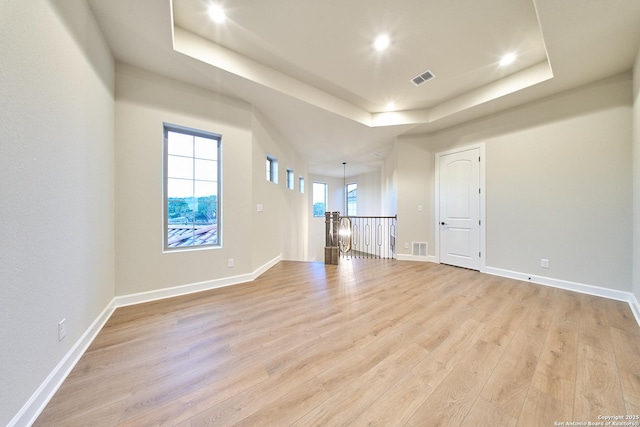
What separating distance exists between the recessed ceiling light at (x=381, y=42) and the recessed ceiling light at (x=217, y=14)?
1.67 m

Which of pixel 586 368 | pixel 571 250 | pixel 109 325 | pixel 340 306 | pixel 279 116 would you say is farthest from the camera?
pixel 279 116

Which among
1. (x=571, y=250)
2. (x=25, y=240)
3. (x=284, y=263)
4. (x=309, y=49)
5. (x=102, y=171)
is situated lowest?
(x=284, y=263)

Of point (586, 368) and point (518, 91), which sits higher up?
point (518, 91)

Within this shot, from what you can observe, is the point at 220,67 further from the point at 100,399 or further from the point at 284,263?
the point at 284,263

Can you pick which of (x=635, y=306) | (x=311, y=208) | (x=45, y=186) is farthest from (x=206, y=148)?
(x=311, y=208)

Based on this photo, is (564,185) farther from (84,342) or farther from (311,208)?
(311,208)

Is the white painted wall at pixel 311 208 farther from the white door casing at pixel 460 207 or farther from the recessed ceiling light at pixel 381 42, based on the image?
the recessed ceiling light at pixel 381 42

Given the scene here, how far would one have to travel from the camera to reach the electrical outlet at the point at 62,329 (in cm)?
140

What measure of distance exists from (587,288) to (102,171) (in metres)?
5.95

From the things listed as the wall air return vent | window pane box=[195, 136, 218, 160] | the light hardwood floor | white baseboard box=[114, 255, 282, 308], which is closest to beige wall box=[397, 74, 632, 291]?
the light hardwood floor

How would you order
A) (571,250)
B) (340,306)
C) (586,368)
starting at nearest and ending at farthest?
(586,368), (340,306), (571,250)

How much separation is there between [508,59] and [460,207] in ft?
7.87

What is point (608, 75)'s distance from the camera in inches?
107

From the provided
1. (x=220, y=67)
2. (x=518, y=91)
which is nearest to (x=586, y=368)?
(x=518, y=91)
